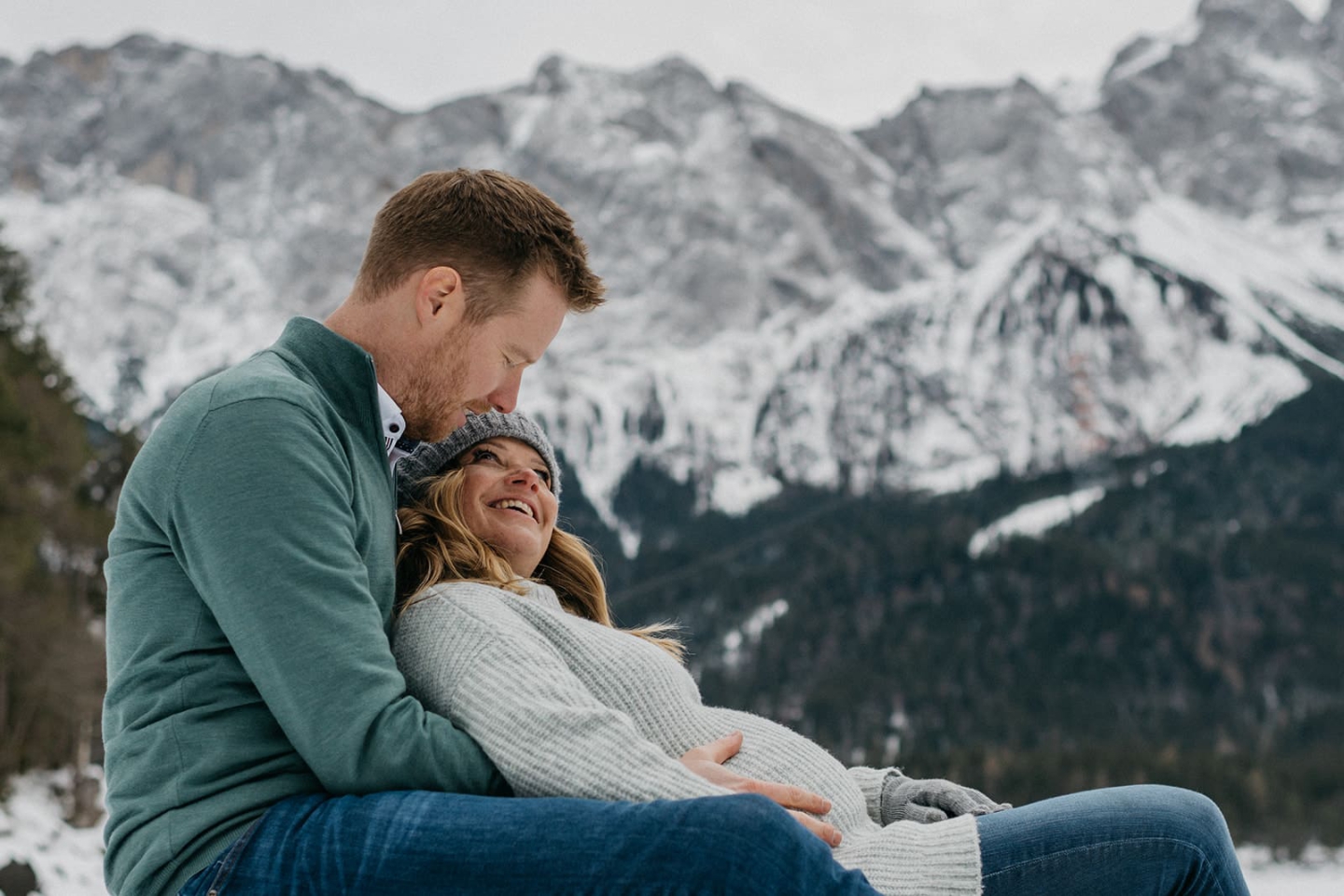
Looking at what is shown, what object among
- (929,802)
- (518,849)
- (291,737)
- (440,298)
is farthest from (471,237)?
(929,802)

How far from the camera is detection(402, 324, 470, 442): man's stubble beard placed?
3107 millimetres

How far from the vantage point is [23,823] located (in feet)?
53.2

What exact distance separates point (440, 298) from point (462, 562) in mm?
849

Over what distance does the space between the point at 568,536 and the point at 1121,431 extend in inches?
7285

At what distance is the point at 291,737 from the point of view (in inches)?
97.8

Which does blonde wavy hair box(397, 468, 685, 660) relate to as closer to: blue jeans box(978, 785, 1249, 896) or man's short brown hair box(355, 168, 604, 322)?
man's short brown hair box(355, 168, 604, 322)

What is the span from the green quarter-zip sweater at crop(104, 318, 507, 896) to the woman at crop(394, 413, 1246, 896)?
0.20m

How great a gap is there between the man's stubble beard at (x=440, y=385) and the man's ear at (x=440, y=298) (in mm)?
46

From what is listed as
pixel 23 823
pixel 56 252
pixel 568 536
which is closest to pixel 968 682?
pixel 23 823

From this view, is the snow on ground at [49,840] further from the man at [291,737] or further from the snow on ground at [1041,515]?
the snow on ground at [1041,515]

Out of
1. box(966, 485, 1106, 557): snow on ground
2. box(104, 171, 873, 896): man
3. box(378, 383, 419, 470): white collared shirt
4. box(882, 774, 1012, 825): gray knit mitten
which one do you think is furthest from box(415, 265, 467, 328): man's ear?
box(966, 485, 1106, 557): snow on ground

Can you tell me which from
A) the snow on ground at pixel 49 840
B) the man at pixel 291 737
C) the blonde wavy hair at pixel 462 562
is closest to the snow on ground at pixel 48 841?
the snow on ground at pixel 49 840

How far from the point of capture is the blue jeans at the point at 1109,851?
282cm

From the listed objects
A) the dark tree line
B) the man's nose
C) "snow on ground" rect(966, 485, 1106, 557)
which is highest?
the man's nose
